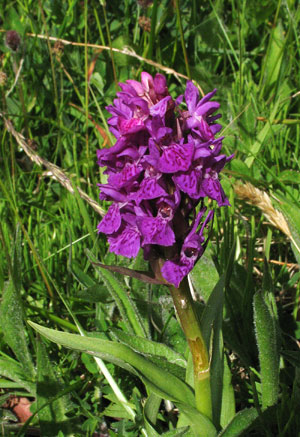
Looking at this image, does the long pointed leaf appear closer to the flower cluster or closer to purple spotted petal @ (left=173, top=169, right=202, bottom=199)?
the flower cluster

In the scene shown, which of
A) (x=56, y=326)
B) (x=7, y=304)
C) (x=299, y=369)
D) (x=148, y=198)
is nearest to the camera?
(x=148, y=198)

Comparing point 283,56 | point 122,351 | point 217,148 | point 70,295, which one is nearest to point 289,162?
point 283,56

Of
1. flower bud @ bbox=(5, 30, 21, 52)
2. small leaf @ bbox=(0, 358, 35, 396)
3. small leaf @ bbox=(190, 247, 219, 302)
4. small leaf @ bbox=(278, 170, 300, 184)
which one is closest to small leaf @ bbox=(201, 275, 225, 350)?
small leaf @ bbox=(190, 247, 219, 302)

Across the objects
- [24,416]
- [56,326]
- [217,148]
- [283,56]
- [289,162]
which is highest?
[217,148]

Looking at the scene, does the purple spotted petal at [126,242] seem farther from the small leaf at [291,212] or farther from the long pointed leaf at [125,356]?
the small leaf at [291,212]

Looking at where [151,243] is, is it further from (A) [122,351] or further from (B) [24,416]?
(B) [24,416]

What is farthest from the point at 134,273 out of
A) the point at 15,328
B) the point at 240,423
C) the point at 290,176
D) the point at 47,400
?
the point at 290,176
